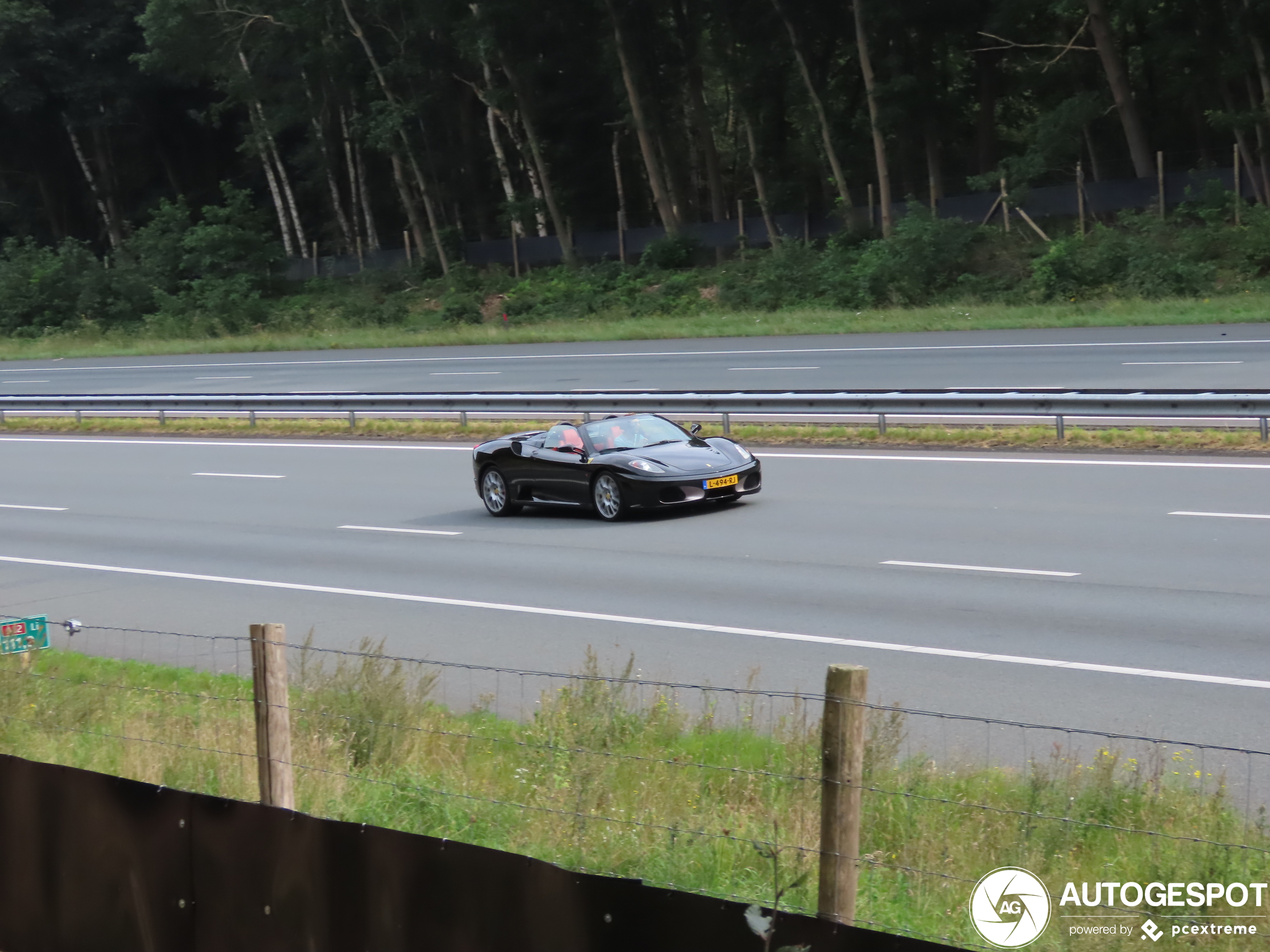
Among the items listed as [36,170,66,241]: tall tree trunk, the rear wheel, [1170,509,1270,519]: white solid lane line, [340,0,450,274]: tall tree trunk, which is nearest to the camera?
[1170,509,1270,519]: white solid lane line

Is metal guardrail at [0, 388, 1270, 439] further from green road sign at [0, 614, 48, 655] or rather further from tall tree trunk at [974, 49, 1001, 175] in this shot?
tall tree trunk at [974, 49, 1001, 175]

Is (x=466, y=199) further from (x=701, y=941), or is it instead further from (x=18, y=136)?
(x=701, y=941)

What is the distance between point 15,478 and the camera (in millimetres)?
26594

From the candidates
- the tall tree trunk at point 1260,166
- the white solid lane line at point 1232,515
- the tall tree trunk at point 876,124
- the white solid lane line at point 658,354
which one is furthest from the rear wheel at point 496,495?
the tall tree trunk at point 876,124

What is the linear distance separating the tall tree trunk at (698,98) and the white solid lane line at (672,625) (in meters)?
42.8

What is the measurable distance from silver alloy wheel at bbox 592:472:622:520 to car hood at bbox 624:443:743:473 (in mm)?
391

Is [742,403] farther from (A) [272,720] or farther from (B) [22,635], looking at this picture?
(A) [272,720]

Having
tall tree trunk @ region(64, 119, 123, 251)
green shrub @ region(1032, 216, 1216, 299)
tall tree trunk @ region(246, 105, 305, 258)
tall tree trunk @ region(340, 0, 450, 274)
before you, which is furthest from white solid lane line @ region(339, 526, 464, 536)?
tall tree trunk @ region(64, 119, 123, 251)

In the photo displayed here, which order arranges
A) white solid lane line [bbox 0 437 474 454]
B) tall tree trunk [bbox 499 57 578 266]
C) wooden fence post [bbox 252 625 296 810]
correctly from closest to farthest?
wooden fence post [bbox 252 625 296 810] → white solid lane line [bbox 0 437 474 454] → tall tree trunk [bbox 499 57 578 266]

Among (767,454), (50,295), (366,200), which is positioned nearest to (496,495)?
(767,454)

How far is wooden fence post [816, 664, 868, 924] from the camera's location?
14.2 feet

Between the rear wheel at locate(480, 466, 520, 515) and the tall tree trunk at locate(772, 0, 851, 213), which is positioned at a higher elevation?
the tall tree trunk at locate(772, 0, 851, 213)

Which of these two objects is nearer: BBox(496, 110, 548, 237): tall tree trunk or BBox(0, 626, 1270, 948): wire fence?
BBox(0, 626, 1270, 948): wire fence

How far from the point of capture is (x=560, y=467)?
59.0ft
